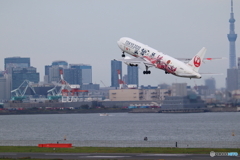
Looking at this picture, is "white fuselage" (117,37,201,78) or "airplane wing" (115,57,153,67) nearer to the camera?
"white fuselage" (117,37,201,78)

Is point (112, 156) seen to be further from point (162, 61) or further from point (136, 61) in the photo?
point (136, 61)

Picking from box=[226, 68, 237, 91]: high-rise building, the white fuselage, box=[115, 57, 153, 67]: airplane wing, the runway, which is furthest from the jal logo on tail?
box=[226, 68, 237, 91]: high-rise building

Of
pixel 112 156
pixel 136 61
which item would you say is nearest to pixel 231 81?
pixel 136 61

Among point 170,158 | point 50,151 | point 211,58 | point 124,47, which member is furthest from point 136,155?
point 124,47

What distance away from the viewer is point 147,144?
94500mm

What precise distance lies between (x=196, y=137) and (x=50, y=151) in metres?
52.8

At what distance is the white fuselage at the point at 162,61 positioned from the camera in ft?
256

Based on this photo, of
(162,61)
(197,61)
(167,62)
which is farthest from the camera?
(162,61)

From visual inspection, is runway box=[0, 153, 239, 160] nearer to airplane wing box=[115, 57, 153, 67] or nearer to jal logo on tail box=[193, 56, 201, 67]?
jal logo on tail box=[193, 56, 201, 67]

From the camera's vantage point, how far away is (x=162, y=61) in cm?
8038

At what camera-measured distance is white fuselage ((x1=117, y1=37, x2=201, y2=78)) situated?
78.1 metres

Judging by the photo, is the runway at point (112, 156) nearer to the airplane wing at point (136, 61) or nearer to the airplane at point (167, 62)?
the airplane at point (167, 62)

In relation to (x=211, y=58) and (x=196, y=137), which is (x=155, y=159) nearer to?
(x=211, y=58)

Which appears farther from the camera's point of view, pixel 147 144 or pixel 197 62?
pixel 147 144
